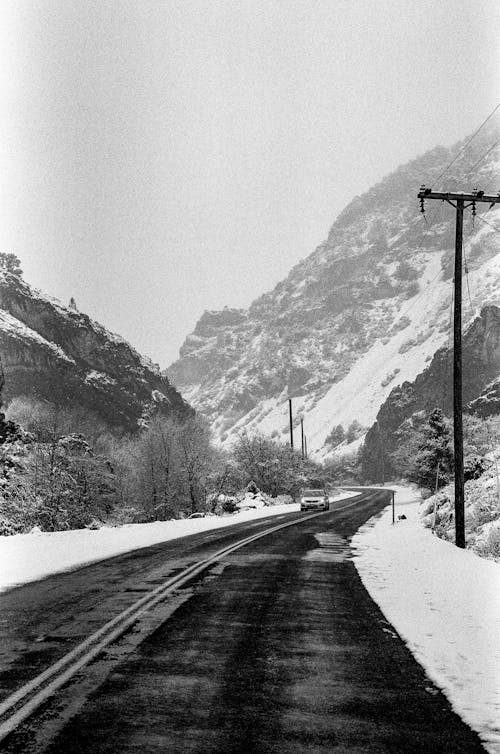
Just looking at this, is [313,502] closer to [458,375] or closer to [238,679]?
[458,375]

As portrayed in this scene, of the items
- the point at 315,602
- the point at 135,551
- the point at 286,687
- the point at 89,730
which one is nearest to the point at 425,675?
the point at 286,687

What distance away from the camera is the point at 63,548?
18.0 metres

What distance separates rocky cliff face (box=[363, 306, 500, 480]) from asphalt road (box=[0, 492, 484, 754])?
416 feet

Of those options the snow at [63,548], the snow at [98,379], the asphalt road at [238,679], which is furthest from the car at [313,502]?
the snow at [98,379]

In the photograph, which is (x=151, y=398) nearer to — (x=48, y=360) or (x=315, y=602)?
(x=48, y=360)

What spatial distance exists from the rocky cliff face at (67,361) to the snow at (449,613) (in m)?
94.4

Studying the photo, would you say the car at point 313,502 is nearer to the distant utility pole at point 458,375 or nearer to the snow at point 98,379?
the distant utility pole at point 458,375

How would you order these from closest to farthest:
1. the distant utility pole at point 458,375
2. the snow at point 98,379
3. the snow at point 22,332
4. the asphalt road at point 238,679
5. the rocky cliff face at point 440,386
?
1. the asphalt road at point 238,679
2. the distant utility pole at point 458,375
3. the snow at point 22,332
4. the snow at point 98,379
5. the rocky cliff face at point 440,386

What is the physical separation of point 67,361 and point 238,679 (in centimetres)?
12591

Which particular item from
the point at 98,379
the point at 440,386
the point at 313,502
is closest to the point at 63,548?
the point at 313,502

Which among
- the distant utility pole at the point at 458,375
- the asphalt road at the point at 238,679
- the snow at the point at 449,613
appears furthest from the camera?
the distant utility pole at the point at 458,375

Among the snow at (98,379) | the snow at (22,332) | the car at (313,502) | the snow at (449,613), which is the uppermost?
the snow at (22,332)

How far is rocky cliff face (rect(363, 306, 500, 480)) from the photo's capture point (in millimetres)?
141000

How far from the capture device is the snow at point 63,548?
13758 mm
